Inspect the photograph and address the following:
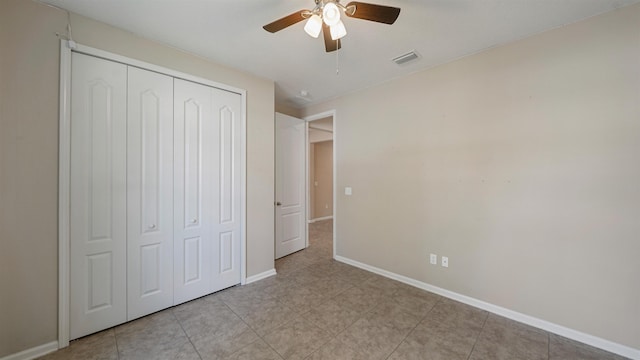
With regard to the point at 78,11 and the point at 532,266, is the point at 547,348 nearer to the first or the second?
the point at 532,266

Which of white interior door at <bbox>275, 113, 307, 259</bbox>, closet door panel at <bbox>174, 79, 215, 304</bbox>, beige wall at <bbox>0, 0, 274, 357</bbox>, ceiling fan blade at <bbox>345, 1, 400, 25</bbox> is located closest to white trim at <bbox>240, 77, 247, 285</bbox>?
closet door panel at <bbox>174, 79, 215, 304</bbox>

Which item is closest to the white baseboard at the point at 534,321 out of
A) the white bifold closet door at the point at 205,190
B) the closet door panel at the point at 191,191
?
the white bifold closet door at the point at 205,190

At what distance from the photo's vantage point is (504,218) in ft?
6.92

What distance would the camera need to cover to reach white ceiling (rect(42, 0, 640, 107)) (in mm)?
1639

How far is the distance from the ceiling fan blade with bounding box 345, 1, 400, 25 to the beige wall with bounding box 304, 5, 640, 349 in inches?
58.2

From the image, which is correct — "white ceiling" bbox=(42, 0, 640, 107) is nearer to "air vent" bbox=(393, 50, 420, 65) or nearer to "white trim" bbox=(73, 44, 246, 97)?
"air vent" bbox=(393, 50, 420, 65)

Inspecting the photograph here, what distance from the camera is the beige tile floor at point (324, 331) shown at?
166cm

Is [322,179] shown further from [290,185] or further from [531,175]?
[531,175]

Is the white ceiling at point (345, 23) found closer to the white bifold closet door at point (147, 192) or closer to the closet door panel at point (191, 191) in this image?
the white bifold closet door at point (147, 192)

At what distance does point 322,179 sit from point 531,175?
17.1ft

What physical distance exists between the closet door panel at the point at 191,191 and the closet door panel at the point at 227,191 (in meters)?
0.09

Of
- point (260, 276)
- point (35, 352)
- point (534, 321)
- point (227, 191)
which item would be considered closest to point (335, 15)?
point (227, 191)

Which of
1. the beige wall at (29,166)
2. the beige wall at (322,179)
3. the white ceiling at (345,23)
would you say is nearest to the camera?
the beige wall at (29,166)

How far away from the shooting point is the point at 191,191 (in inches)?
92.1
